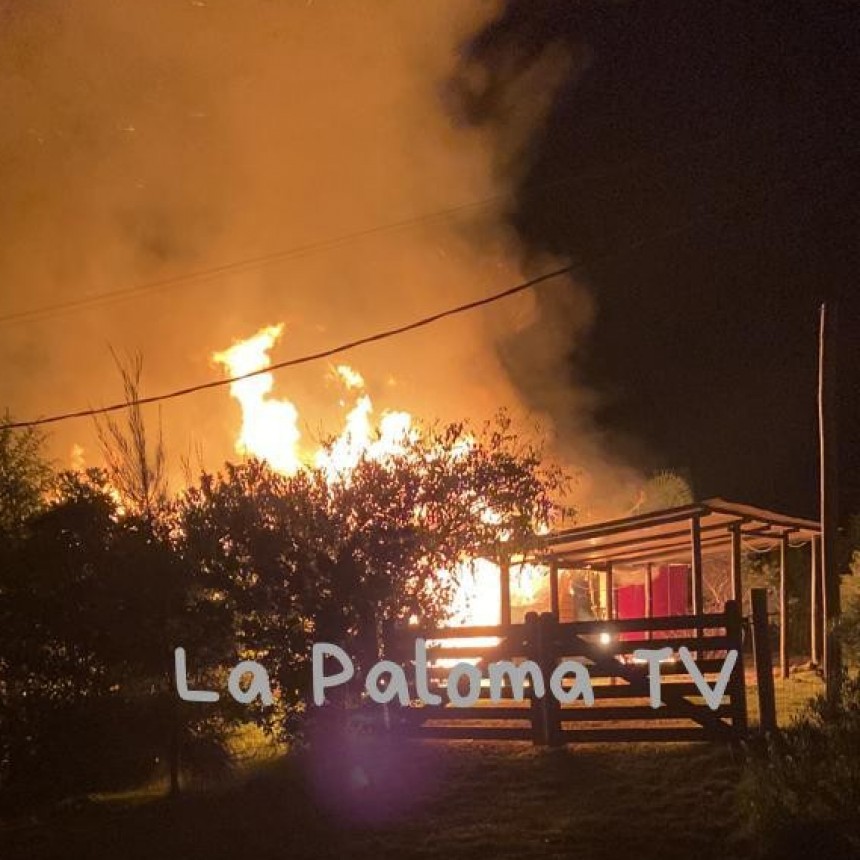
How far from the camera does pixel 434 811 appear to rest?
8.96 metres

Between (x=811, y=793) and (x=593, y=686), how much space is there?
3.17m

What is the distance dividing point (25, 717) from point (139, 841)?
3481 mm

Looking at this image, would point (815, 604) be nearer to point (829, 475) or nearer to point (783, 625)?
point (783, 625)

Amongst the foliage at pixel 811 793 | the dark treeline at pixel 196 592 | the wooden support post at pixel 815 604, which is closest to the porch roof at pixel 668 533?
the wooden support post at pixel 815 604

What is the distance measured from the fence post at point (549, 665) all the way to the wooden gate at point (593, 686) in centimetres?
1

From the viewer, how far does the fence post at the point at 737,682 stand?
373 inches

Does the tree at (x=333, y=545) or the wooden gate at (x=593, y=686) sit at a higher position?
the tree at (x=333, y=545)

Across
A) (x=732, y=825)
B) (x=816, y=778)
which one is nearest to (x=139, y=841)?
(x=732, y=825)

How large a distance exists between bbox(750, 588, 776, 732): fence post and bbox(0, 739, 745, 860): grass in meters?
0.52

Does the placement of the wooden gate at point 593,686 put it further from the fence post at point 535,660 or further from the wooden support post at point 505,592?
the wooden support post at point 505,592

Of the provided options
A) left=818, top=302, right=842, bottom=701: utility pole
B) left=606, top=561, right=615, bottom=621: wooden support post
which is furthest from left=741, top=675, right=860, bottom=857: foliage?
left=606, top=561, right=615, bottom=621: wooden support post

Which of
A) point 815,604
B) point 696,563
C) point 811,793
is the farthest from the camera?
point 815,604

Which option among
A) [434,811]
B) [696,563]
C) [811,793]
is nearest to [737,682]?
[811,793]

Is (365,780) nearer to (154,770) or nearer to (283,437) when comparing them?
(154,770)
